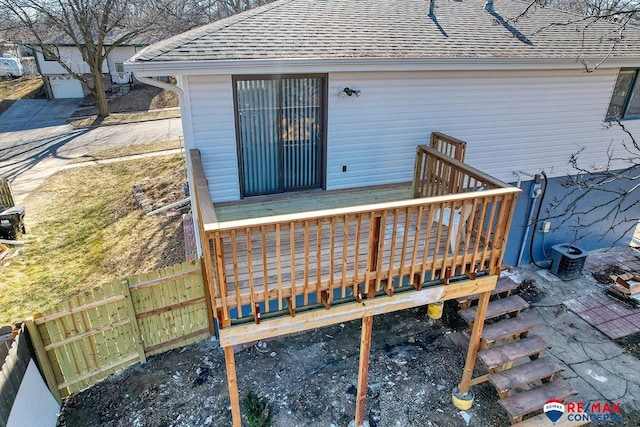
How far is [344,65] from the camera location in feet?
18.8

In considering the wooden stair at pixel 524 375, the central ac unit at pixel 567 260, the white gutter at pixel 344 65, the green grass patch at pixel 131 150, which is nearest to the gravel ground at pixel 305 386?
the wooden stair at pixel 524 375

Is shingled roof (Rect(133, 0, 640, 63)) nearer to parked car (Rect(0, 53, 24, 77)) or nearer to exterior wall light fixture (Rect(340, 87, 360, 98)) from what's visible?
exterior wall light fixture (Rect(340, 87, 360, 98))

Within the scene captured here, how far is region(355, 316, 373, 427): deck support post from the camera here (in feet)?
16.7

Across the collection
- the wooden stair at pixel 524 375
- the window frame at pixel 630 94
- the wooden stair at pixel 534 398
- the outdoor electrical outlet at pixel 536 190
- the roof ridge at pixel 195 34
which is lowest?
the wooden stair at pixel 534 398

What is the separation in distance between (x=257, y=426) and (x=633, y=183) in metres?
10.4

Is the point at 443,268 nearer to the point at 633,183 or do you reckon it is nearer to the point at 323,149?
the point at 323,149

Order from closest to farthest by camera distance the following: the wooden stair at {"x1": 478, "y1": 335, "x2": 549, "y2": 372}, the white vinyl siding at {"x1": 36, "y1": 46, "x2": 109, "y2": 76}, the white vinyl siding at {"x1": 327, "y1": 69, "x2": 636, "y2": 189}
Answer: the wooden stair at {"x1": 478, "y1": 335, "x2": 549, "y2": 372} → the white vinyl siding at {"x1": 327, "y1": 69, "x2": 636, "y2": 189} → the white vinyl siding at {"x1": 36, "y1": 46, "x2": 109, "y2": 76}

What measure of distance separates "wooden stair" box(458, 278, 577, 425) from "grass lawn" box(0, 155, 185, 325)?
6925mm

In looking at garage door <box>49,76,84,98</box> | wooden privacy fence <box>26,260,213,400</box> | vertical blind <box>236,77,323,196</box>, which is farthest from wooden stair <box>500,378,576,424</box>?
garage door <box>49,76,84,98</box>

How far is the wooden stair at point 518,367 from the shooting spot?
5.69 metres

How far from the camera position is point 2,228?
→ 10.4 meters

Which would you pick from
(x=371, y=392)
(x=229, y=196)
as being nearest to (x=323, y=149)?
(x=229, y=196)

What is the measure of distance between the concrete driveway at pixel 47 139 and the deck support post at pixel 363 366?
1314 centimetres

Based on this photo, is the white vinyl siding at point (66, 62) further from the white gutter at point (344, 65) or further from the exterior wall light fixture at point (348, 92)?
the exterior wall light fixture at point (348, 92)
